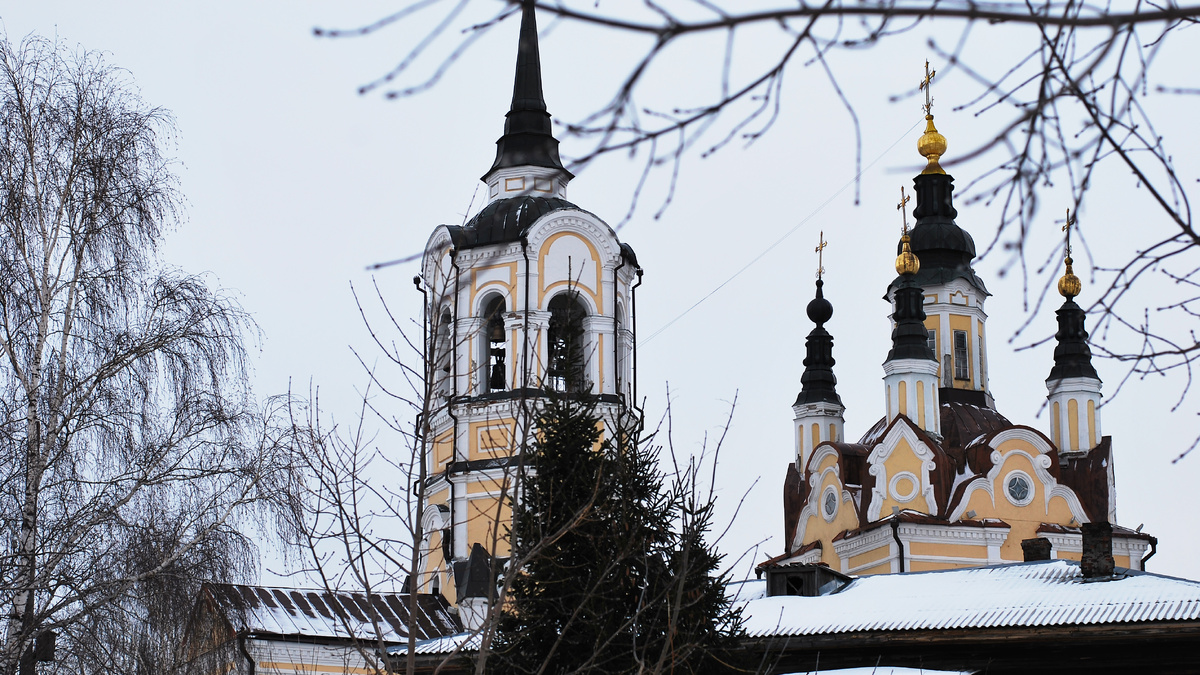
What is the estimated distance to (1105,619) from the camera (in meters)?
13.3

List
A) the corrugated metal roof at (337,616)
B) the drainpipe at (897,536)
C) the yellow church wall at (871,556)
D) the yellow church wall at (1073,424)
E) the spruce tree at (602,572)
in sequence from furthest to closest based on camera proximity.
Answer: the yellow church wall at (1073,424) → the yellow church wall at (871,556) → the drainpipe at (897,536) → the corrugated metal roof at (337,616) → the spruce tree at (602,572)

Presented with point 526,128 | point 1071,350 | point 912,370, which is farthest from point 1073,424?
point 526,128

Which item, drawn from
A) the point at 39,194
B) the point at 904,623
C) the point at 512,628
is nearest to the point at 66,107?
the point at 39,194

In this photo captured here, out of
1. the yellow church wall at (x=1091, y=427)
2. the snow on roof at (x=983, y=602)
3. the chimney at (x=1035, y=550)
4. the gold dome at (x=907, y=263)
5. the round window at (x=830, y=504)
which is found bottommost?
the snow on roof at (x=983, y=602)

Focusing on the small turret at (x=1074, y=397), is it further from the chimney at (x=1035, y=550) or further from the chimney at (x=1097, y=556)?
the chimney at (x=1097, y=556)

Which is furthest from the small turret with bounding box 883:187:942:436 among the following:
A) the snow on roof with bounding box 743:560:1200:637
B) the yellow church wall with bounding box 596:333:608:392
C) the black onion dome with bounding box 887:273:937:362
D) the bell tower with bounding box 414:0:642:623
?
the snow on roof with bounding box 743:560:1200:637

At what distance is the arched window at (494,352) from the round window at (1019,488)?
40.7ft

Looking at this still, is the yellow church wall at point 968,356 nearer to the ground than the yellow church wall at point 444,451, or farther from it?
farther from it

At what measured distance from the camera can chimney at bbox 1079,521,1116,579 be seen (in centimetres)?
1541

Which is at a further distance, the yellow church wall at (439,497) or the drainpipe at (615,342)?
the yellow church wall at (439,497)

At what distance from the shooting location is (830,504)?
105 feet

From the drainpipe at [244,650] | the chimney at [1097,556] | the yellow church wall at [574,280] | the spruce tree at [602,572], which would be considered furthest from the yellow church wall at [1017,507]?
the spruce tree at [602,572]

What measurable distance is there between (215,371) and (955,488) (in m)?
18.9

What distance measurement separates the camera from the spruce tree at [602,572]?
10.8 m
